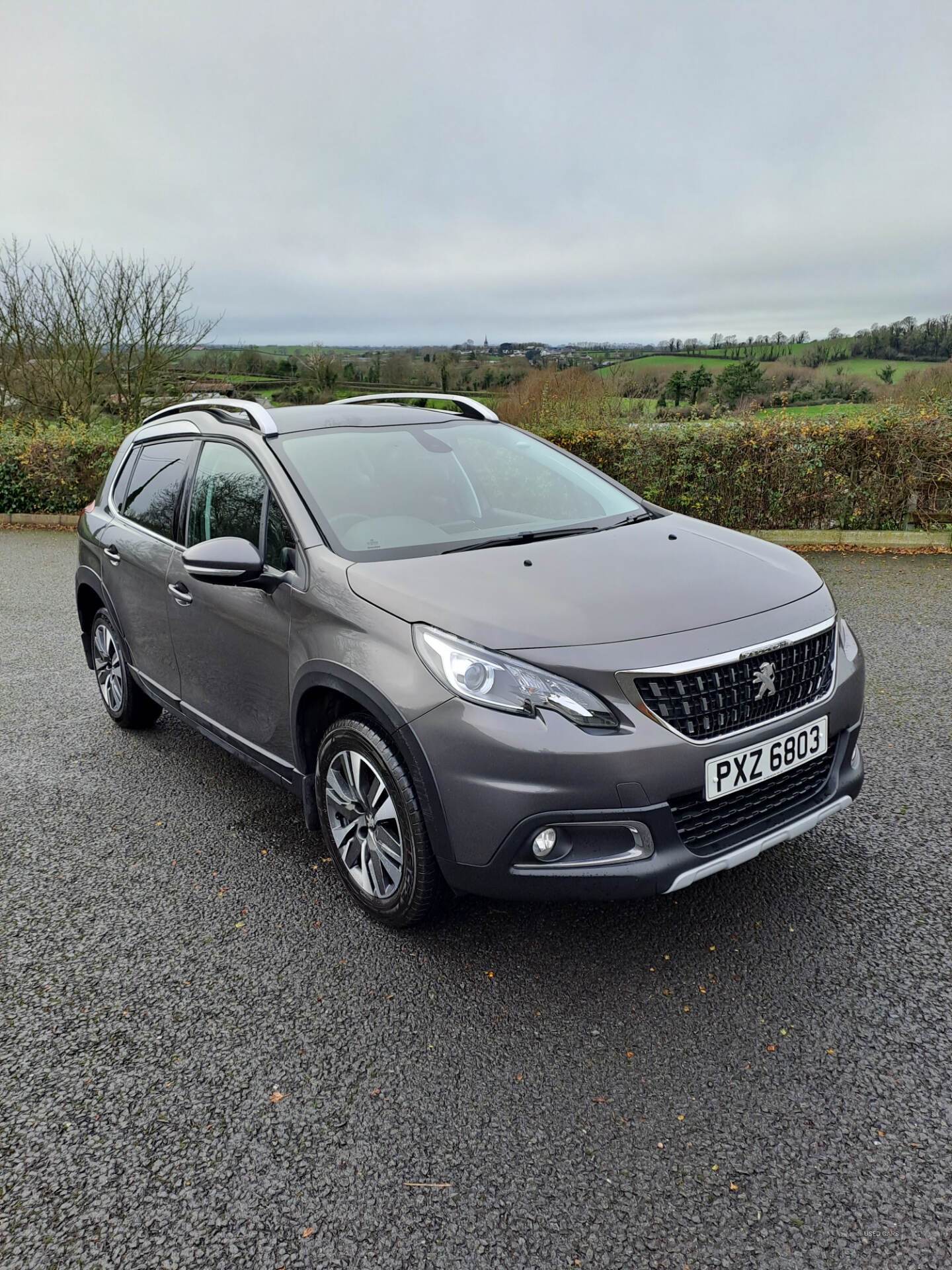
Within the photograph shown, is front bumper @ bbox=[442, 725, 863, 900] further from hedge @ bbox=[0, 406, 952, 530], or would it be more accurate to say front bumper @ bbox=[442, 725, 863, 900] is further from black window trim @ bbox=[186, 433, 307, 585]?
hedge @ bbox=[0, 406, 952, 530]

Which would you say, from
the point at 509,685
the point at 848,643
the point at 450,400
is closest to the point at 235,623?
the point at 509,685

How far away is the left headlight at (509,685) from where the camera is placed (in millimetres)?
2451

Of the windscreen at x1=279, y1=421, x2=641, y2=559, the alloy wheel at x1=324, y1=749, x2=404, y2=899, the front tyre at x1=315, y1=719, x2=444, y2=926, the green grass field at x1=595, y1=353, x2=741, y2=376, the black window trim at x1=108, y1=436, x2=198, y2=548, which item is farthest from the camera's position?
the green grass field at x1=595, y1=353, x2=741, y2=376

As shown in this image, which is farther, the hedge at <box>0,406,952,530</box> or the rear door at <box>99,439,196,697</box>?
the hedge at <box>0,406,952,530</box>

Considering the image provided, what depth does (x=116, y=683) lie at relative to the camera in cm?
502

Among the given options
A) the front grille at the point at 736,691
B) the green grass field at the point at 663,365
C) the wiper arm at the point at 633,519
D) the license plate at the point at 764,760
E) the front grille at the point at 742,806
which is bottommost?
the front grille at the point at 742,806

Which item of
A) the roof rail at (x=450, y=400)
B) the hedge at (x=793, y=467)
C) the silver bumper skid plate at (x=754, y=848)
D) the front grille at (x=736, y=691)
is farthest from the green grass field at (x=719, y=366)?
the silver bumper skid plate at (x=754, y=848)

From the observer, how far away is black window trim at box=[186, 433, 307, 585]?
3191mm

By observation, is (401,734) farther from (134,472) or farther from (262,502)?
(134,472)

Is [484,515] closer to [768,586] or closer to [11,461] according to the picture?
[768,586]

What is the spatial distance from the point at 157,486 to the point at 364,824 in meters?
2.36

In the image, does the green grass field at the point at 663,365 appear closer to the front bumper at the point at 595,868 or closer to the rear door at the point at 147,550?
the rear door at the point at 147,550

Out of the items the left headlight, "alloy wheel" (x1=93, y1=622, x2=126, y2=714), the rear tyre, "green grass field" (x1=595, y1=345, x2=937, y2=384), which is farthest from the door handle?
"green grass field" (x1=595, y1=345, x2=937, y2=384)

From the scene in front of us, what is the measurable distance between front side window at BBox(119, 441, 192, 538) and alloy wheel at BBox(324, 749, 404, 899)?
5.70ft
